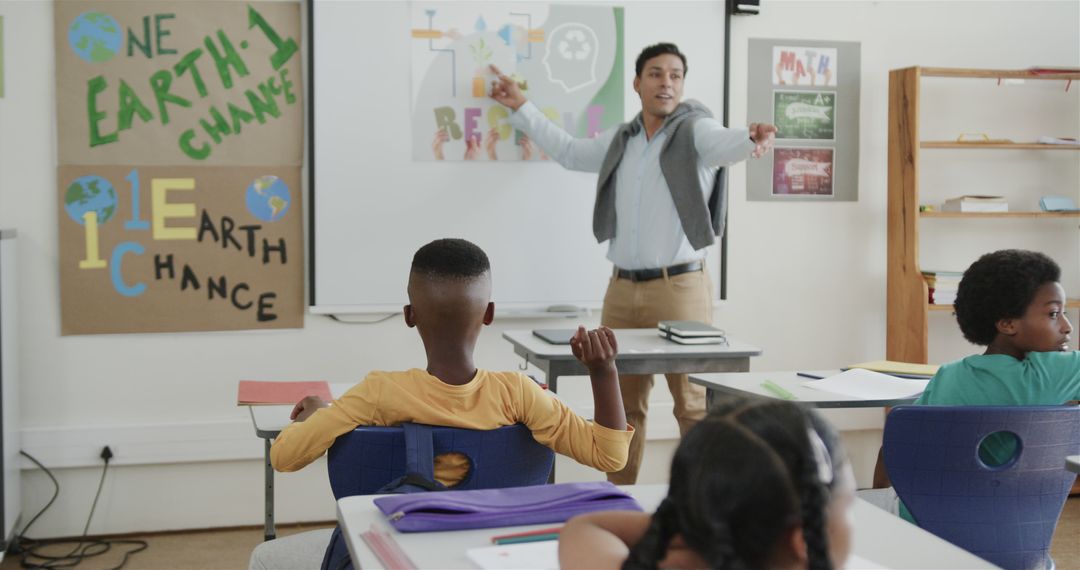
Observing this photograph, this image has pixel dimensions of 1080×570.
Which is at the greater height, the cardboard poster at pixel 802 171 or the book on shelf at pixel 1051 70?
the book on shelf at pixel 1051 70

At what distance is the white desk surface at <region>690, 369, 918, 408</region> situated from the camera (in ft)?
8.34

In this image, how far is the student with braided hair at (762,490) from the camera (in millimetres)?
828

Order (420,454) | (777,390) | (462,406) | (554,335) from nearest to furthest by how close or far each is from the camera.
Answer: (420,454), (462,406), (777,390), (554,335)

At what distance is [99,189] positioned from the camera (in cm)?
372

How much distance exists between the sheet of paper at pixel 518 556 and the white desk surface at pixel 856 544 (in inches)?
0.6

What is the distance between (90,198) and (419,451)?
2563 mm

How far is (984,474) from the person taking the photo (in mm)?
1856

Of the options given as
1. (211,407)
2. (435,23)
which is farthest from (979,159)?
(211,407)

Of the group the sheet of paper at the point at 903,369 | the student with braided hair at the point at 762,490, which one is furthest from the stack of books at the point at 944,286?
the student with braided hair at the point at 762,490

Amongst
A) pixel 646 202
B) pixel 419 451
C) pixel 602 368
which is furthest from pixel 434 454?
pixel 646 202

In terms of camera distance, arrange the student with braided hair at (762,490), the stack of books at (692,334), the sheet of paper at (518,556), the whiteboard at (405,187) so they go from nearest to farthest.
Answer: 1. the student with braided hair at (762,490)
2. the sheet of paper at (518,556)
3. the stack of books at (692,334)
4. the whiteboard at (405,187)

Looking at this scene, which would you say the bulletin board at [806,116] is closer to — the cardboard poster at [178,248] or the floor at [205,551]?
the floor at [205,551]

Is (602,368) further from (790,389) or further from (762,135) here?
(762,135)

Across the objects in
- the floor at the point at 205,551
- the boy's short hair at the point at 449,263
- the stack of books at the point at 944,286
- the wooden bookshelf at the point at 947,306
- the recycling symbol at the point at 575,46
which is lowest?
the floor at the point at 205,551
